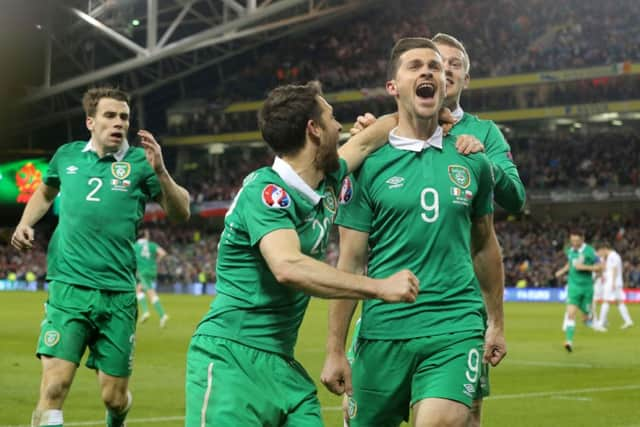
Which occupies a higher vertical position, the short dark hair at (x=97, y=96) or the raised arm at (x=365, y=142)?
the short dark hair at (x=97, y=96)

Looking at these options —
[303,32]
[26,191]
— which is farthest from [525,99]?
[26,191]

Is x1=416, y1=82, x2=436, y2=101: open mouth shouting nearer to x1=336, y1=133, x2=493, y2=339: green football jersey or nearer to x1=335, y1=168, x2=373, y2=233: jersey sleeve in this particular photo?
x1=336, y1=133, x2=493, y2=339: green football jersey

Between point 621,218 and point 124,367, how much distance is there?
46.9 m

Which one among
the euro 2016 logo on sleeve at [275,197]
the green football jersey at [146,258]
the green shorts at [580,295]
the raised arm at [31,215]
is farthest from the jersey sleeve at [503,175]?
the green football jersey at [146,258]

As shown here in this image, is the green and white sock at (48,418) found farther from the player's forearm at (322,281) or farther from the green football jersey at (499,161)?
the player's forearm at (322,281)

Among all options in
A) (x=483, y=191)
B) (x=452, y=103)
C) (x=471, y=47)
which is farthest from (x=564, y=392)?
(x=471, y=47)

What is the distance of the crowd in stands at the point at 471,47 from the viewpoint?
52375mm

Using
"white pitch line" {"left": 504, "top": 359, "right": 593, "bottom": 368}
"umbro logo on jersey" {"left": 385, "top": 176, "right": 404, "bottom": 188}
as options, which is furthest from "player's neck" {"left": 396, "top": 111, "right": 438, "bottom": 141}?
"white pitch line" {"left": 504, "top": 359, "right": 593, "bottom": 368}

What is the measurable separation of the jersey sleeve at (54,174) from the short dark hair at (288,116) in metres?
4.08

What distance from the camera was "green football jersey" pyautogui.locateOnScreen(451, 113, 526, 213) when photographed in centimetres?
639

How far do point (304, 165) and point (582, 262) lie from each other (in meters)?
17.9

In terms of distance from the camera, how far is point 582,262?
22062mm

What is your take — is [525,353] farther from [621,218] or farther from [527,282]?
[621,218]

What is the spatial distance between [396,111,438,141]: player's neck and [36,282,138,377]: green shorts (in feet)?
10.5
